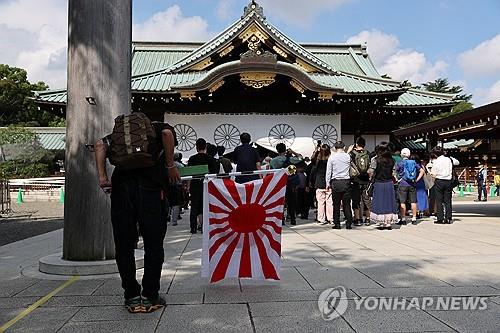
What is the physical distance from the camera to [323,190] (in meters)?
10.5

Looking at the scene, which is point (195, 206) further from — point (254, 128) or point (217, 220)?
point (254, 128)

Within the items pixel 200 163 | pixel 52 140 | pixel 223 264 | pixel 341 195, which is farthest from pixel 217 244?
pixel 52 140

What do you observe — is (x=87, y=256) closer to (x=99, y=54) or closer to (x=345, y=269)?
(x=99, y=54)

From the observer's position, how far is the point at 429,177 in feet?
38.0

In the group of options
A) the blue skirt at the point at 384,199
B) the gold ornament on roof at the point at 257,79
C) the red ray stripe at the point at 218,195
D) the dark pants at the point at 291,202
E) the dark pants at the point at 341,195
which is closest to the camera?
the red ray stripe at the point at 218,195

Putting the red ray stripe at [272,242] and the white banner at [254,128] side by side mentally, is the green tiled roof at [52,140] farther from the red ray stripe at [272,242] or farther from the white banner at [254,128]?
the red ray stripe at [272,242]

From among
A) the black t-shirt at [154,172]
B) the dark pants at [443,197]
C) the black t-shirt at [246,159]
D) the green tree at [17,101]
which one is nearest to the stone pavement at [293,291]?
the black t-shirt at [154,172]

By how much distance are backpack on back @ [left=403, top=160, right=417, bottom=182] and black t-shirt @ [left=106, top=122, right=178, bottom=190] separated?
7798 mm

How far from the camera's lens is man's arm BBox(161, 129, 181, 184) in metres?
3.84

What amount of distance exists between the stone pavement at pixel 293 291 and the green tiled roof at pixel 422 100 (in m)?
9.83

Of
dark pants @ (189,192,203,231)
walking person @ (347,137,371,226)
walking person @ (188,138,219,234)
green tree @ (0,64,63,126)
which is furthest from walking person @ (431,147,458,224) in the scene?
green tree @ (0,64,63,126)

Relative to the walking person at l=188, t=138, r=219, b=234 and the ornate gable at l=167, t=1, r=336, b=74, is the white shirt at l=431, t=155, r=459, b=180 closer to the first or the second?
the walking person at l=188, t=138, r=219, b=234

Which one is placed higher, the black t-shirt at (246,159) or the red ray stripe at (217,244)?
the black t-shirt at (246,159)

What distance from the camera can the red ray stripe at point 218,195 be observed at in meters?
4.60
